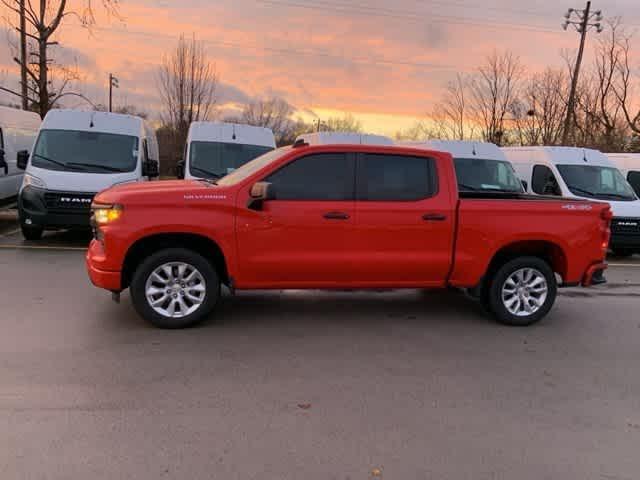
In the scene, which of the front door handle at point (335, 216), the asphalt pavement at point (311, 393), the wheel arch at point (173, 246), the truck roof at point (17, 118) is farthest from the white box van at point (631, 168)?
the truck roof at point (17, 118)

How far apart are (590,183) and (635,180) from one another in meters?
2.74

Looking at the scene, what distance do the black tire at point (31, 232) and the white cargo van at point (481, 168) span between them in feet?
23.7

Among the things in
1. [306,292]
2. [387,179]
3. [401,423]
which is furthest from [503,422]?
[306,292]

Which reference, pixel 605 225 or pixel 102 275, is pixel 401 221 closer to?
pixel 605 225

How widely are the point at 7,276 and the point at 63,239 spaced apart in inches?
136

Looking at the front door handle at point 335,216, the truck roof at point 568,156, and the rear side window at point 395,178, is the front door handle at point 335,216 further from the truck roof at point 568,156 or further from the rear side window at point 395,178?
the truck roof at point 568,156

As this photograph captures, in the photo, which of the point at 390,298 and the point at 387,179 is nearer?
the point at 387,179

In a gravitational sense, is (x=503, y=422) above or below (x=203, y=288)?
below

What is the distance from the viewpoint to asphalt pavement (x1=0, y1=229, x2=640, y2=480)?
3.17m

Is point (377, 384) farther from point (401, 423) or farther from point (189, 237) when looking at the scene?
point (189, 237)

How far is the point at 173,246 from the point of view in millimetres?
5484

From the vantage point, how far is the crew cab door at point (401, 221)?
18.4 ft

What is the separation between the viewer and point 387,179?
A: 5.69 m

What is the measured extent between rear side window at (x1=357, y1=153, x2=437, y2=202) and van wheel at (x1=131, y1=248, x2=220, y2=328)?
1.77m
